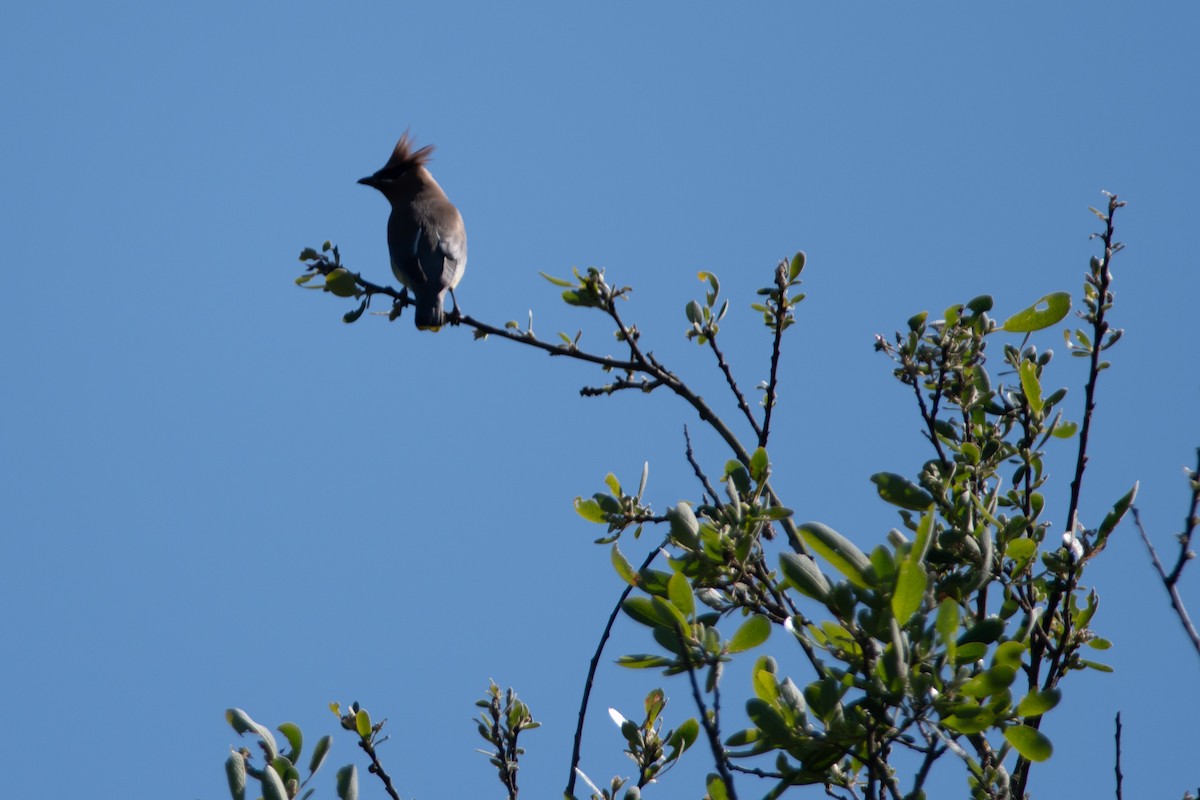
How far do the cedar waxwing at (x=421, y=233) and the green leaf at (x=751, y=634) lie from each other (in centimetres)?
405

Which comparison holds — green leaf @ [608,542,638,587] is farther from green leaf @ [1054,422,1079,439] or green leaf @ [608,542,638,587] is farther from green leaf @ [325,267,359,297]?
green leaf @ [325,267,359,297]

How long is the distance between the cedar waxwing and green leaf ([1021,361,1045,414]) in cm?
359

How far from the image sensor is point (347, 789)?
2.52 meters

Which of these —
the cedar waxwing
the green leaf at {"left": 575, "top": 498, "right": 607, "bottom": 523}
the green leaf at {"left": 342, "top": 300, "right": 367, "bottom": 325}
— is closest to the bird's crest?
the cedar waxwing

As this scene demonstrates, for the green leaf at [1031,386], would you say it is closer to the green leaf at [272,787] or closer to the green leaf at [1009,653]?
the green leaf at [1009,653]

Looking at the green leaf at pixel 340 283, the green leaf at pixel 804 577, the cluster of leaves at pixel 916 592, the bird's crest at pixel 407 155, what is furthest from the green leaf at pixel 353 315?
the bird's crest at pixel 407 155

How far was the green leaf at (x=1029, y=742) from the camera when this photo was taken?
6.46ft

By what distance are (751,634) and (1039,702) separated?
50 centimetres

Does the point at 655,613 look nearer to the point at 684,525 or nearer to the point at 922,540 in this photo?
the point at 684,525

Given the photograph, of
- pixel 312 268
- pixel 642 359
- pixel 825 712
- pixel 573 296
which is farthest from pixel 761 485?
pixel 312 268

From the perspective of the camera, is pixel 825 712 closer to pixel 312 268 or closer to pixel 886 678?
pixel 886 678

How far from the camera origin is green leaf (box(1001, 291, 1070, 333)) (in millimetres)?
2867

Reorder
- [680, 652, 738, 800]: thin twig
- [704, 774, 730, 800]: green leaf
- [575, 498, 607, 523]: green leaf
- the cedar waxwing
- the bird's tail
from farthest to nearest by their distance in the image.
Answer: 1. the cedar waxwing
2. the bird's tail
3. [575, 498, 607, 523]: green leaf
4. [704, 774, 730, 800]: green leaf
5. [680, 652, 738, 800]: thin twig

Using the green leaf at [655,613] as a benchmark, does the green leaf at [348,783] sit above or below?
below
